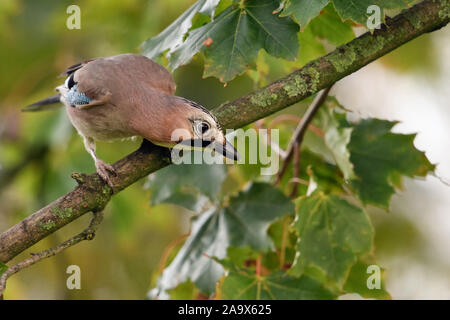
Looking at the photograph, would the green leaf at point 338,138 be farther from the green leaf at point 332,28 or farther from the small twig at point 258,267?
the small twig at point 258,267

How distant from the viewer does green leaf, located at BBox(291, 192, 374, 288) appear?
3541mm

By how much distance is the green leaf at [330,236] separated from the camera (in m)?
3.54

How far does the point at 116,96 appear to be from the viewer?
3545 millimetres

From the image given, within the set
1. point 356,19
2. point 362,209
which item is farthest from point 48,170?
point 356,19

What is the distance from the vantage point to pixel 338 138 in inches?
142

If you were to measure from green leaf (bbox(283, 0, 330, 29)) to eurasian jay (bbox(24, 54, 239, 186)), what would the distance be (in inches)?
26.5

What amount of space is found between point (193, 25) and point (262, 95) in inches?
26.0

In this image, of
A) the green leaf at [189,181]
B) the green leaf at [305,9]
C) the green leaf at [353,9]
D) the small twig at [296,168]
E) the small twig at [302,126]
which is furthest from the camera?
the green leaf at [189,181]

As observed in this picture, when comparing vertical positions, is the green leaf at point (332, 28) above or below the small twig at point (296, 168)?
above

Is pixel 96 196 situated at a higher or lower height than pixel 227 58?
lower

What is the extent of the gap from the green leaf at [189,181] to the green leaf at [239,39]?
41.9 inches

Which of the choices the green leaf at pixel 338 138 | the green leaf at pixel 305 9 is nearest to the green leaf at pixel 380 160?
the green leaf at pixel 338 138

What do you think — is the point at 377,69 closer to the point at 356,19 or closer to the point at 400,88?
the point at 400,88

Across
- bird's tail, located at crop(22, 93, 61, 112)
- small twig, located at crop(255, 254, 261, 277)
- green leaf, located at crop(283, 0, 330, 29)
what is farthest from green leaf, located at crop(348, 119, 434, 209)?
bird's tail, located at crop(22, 93, 61, 112)
